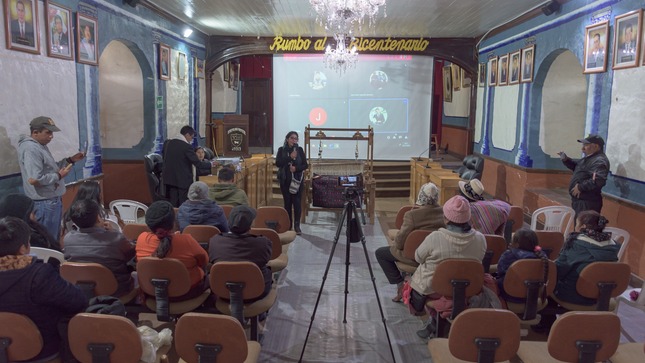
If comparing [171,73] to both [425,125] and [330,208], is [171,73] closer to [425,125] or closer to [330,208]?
[330,208]


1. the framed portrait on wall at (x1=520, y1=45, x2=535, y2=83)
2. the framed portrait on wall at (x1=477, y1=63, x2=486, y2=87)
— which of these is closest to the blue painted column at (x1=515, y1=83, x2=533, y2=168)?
the framed portrait on wall at (x1=520, y1=45, x2=535, y2=83)

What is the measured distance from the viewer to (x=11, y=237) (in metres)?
2.25

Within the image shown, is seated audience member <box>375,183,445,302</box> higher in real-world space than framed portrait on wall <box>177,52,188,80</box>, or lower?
lower

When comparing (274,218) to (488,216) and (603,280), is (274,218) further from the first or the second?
(603,280)

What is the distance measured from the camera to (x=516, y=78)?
894cm

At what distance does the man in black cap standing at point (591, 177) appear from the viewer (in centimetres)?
539

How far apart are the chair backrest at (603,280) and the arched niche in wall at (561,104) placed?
549 cm

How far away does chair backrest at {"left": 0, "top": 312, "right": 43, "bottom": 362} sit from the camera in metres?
2.22

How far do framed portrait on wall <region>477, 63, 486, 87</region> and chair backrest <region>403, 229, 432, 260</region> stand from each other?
7.82m

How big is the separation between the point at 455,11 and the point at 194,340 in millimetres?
7419

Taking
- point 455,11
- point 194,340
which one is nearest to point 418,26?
point 455,11

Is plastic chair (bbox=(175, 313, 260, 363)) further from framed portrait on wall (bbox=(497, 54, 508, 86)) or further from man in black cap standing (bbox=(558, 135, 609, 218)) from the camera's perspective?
framed portrait on wall (bbox=(497, 54, 508, 86))

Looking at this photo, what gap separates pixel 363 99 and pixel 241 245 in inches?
330

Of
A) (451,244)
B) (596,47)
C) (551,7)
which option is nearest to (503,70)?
(551,7)
